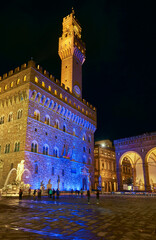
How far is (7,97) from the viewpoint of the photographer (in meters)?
30.0

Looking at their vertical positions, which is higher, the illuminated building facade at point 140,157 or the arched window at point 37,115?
the arched window at point 37,115

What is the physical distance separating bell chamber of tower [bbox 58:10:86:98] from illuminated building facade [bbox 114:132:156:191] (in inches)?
592

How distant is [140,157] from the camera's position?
41.2 m

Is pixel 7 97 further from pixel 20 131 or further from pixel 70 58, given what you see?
pixel 70 58

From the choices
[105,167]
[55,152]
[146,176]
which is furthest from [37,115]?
[105,167]

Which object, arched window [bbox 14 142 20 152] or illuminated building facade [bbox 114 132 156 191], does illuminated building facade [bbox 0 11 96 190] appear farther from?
illuminated building facade [bbox 114 132 156 191]

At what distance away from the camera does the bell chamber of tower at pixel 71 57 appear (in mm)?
40781


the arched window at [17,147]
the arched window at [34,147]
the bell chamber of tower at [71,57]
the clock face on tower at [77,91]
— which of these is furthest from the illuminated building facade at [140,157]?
the arched window at [17,147]

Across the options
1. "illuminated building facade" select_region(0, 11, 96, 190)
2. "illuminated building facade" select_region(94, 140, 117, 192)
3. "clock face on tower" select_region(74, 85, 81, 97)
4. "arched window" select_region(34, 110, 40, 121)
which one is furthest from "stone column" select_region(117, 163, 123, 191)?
"arched window" select_region(34, 110, 40, 121)

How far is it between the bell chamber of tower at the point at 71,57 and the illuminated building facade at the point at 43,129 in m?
0.26

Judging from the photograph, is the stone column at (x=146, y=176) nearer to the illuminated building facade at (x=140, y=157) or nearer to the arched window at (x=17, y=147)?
the illuminated building facade at (x=140, y=157)

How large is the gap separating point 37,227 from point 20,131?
2182cm

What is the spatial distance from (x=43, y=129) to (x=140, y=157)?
23041 millimetres

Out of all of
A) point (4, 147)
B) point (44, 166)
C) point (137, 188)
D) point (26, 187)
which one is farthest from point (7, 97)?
point (137, 188)
